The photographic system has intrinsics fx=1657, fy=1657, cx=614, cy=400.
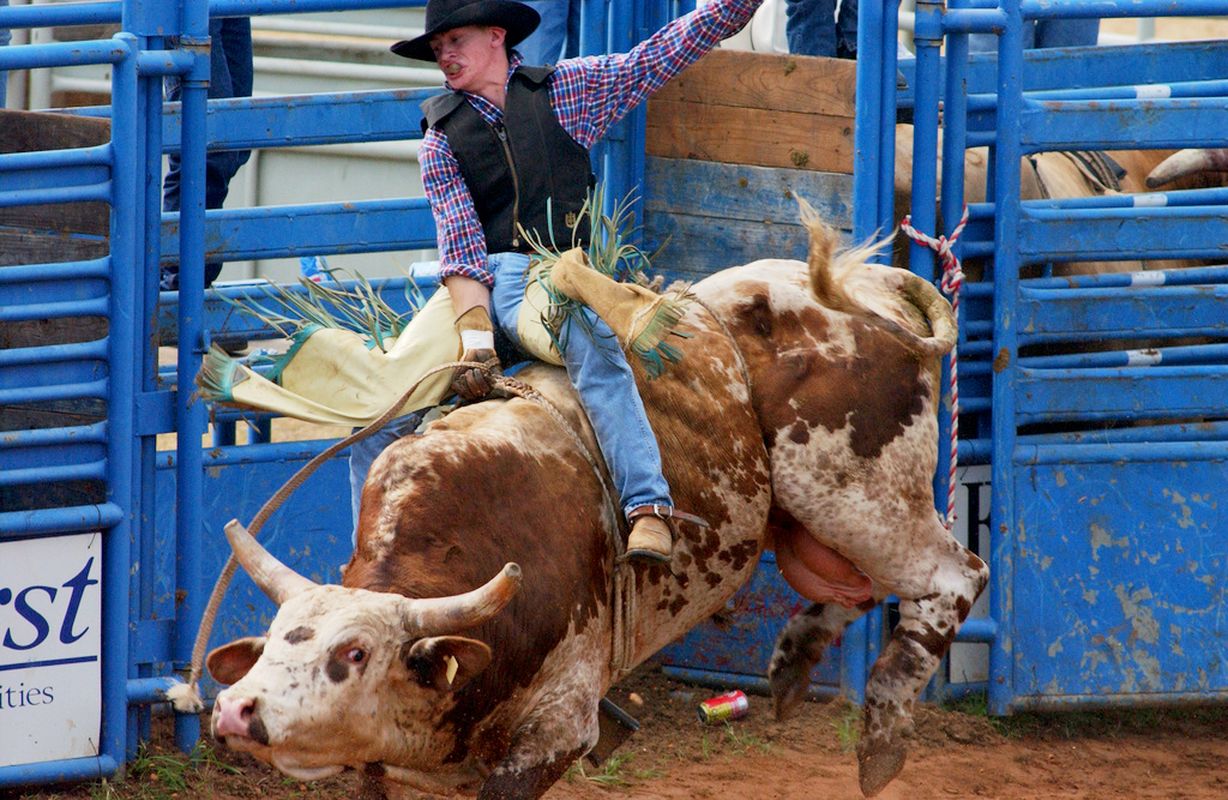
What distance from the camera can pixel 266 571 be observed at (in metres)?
4.07

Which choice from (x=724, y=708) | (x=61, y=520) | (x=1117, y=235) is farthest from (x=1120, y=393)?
(x=61, y=520)

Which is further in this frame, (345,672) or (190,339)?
(190,339)

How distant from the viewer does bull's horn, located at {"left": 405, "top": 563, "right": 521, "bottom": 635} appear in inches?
150

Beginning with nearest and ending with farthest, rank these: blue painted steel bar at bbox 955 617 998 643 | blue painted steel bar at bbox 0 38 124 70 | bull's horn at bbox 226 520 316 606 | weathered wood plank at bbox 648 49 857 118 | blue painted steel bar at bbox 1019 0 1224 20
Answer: bull's horn at bbox 226 520 316 606 < blue painted steel bar at bbox 0 38 124 70 < blue painted steel bar at bbox 1019 0 1224 20 < blue painted steel bar at bbox 955 617 998 643 < weathered wood plank at bbox 648 49 857 118

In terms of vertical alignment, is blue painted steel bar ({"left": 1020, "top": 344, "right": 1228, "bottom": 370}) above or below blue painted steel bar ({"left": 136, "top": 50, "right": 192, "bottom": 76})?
below

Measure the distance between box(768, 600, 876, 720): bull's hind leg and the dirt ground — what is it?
366 millimetres

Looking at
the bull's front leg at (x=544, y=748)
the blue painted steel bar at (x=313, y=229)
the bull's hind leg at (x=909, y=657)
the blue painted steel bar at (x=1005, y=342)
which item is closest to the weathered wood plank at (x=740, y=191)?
the blue painted steel bar at (x=1005, y=342)

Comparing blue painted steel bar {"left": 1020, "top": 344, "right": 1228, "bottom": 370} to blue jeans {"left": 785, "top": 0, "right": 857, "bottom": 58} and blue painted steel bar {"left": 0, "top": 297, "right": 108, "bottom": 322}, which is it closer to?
blue jeans {"left": 785, "top": 0, "right": 857, "bottom": 58}

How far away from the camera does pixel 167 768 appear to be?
17.4 feet

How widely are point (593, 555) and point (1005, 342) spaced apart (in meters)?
2.17

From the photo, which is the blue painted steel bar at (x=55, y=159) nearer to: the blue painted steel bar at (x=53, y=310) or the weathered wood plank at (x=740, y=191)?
the blue painted steel bar at (x=53, y=310)

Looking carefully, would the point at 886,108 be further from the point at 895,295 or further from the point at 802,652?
the point at 802,652

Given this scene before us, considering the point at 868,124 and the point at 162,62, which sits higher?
the point at 162,62

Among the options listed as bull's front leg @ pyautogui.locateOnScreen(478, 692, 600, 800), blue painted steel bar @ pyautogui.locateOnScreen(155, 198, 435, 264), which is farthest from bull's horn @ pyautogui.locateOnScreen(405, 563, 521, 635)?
blue painted steel bar @ pyautogui.locateOnScreen(155, 198, 435, 264)
